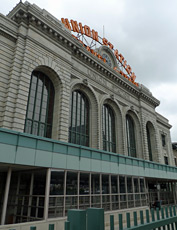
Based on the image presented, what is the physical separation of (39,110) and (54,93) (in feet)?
10.3

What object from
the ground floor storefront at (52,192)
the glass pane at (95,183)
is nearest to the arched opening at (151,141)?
the ground floor storefront at (52,192)

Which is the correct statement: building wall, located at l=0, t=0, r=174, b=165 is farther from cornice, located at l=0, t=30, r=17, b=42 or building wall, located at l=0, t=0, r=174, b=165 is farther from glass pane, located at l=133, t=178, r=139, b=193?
glass pane, located at l=133, t=178, r=139, b=193

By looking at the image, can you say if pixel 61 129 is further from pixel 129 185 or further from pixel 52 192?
pixel 129 185

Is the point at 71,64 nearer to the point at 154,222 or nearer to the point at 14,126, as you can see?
the point at 14,126

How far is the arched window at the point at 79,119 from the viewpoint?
2651 cm

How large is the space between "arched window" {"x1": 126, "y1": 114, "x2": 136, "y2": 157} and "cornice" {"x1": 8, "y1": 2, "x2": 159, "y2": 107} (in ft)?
27.7

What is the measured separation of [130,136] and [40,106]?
21733mm

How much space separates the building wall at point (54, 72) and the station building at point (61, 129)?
105 mm

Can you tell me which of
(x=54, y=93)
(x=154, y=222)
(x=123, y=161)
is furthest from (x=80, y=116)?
(x=154, y=222)

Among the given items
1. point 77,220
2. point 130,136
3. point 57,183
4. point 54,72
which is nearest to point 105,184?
point 57,183

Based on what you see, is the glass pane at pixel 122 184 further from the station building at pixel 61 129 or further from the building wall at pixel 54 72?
the building wall at pixel 54 72

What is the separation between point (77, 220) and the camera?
255 cm

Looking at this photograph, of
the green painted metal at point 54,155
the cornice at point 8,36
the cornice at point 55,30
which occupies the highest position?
the cornice at point 55,30

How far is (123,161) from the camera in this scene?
20.7m
